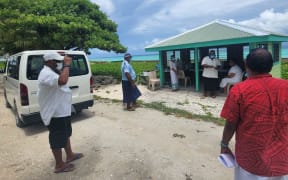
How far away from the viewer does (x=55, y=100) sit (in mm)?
3395

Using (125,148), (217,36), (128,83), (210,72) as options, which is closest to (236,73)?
(210,72)

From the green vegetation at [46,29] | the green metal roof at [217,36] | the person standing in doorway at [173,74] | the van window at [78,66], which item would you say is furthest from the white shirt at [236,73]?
the green vegetation at [46,29]

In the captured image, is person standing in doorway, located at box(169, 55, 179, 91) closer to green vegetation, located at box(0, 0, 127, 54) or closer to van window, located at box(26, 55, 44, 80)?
green vegetation, located at box(0, 0, 127, 54)

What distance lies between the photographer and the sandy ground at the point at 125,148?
11.6 ft

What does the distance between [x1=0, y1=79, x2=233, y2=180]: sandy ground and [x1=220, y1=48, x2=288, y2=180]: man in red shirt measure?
1556 mm

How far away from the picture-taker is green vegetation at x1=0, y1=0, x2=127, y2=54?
11375 millimetres

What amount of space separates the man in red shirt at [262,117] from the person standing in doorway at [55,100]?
7.63 ft

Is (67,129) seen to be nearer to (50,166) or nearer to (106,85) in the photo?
(50,166)

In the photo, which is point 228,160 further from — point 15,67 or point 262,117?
point 15,67

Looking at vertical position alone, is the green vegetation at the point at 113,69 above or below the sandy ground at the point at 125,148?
above

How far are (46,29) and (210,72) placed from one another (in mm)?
8958

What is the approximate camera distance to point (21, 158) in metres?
4.21

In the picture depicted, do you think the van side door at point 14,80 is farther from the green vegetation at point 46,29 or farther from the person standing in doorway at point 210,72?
the person standing in doorway at point 210,72

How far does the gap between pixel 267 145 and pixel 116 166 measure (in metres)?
2.48
